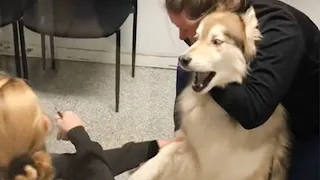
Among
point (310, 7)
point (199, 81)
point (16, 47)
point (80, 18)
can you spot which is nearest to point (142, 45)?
point (80, 18)

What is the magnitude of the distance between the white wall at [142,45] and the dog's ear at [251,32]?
0.98 meters

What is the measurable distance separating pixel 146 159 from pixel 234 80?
335 mm

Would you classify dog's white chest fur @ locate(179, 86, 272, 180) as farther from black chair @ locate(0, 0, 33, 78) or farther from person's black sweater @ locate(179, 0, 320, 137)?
black chair @ locate(0, 0, 33, 78)

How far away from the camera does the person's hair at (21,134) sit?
1032 mm

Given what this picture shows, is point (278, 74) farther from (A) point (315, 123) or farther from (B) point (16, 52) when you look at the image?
(B) point (16, 52)

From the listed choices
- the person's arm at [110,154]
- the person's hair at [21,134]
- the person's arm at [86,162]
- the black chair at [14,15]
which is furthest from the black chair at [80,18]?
the person's hair at [21,134]

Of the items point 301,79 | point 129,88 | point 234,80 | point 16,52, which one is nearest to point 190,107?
point 234,80

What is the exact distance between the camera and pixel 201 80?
49.3 inches

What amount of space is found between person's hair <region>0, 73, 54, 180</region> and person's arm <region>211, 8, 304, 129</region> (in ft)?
1.37

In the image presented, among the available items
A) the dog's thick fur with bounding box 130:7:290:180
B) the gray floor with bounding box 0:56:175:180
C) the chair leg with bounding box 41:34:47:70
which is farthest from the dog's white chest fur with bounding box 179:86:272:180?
the chair leg with bounding box 41:34:47:70

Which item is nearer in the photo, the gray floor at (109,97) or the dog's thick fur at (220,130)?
the dog's thick fur at (220,130)

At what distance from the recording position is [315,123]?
1374 mm

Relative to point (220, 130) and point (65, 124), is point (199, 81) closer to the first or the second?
point (220, 130)

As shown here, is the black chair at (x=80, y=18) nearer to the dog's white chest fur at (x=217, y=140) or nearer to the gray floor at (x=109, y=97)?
the gray floor at (x=109, y=97)
